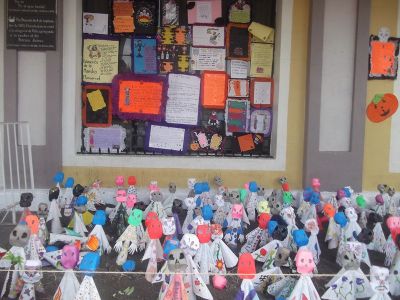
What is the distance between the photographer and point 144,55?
22.0ft

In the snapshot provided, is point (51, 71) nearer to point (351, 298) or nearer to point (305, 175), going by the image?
point (305, 175)

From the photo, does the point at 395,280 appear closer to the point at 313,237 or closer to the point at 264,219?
the point at 313,237

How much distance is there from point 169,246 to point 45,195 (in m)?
2.95

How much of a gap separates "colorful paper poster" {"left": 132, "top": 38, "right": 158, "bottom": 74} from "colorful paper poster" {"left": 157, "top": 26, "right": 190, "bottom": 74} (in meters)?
0.08

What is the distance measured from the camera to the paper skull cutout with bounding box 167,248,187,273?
141 inches

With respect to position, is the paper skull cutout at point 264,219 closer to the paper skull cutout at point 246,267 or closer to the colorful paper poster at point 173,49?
the paper skull cutout at point 246,267

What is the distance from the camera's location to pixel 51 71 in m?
6.18

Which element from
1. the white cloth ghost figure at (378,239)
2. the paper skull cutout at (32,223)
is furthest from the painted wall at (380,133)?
the paper skull cutout at (32,223)

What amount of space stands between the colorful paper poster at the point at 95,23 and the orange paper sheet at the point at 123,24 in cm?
12

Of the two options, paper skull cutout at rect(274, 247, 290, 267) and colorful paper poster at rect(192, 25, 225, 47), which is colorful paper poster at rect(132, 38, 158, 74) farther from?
paper skull cutout at rect(274, 247, 290, 267)

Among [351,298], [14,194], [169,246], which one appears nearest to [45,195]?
[14,194]

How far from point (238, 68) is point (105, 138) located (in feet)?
6.28

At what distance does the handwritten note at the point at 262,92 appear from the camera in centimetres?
688

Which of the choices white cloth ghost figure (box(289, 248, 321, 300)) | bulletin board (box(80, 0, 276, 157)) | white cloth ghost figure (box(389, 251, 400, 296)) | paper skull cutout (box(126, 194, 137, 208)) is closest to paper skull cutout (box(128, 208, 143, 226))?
paper skull cutout (box(126, 194, 137, 208))
